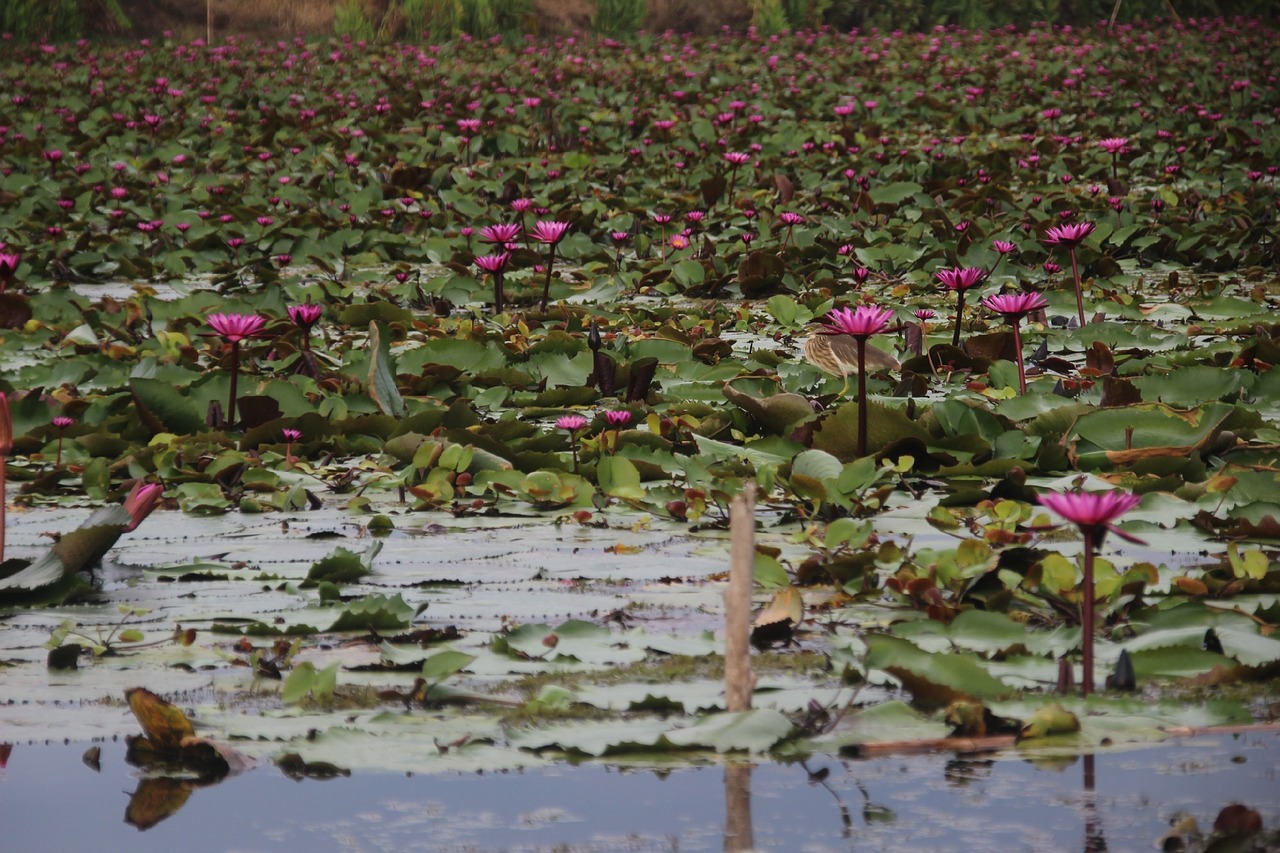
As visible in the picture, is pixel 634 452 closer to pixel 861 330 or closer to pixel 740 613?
pixel 861 330

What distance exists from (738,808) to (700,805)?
35 mm

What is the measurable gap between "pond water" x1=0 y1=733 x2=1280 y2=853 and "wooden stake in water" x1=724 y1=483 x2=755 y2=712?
0.08 meters

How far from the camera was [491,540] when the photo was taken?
7.64 feet

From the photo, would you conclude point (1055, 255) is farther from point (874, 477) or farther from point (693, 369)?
point (874, 477)

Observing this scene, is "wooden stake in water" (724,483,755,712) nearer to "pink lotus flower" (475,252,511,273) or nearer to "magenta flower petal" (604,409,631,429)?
"magenta flower petal" (604,409,631,429)

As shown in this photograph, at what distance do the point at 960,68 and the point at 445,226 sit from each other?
23.3 ft

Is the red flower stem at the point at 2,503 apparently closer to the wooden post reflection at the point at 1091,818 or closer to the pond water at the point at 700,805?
the pond water at the point at 700,805

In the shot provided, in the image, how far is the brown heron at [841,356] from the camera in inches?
131

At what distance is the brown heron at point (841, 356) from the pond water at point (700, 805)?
6.33 feet

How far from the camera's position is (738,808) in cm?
130

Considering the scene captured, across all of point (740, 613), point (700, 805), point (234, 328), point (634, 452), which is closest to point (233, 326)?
point (234, 328)

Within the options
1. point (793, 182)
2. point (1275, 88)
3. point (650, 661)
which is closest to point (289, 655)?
point (650, 661)

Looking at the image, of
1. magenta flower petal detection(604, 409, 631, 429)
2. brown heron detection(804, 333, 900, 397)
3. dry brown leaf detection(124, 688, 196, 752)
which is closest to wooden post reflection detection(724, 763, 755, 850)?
dry brown leaf detection(124, 688, 196, 752)

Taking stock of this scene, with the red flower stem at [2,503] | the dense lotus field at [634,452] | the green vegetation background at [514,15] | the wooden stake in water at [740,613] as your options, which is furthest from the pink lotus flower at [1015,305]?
the green vegetation background at [514,15]
